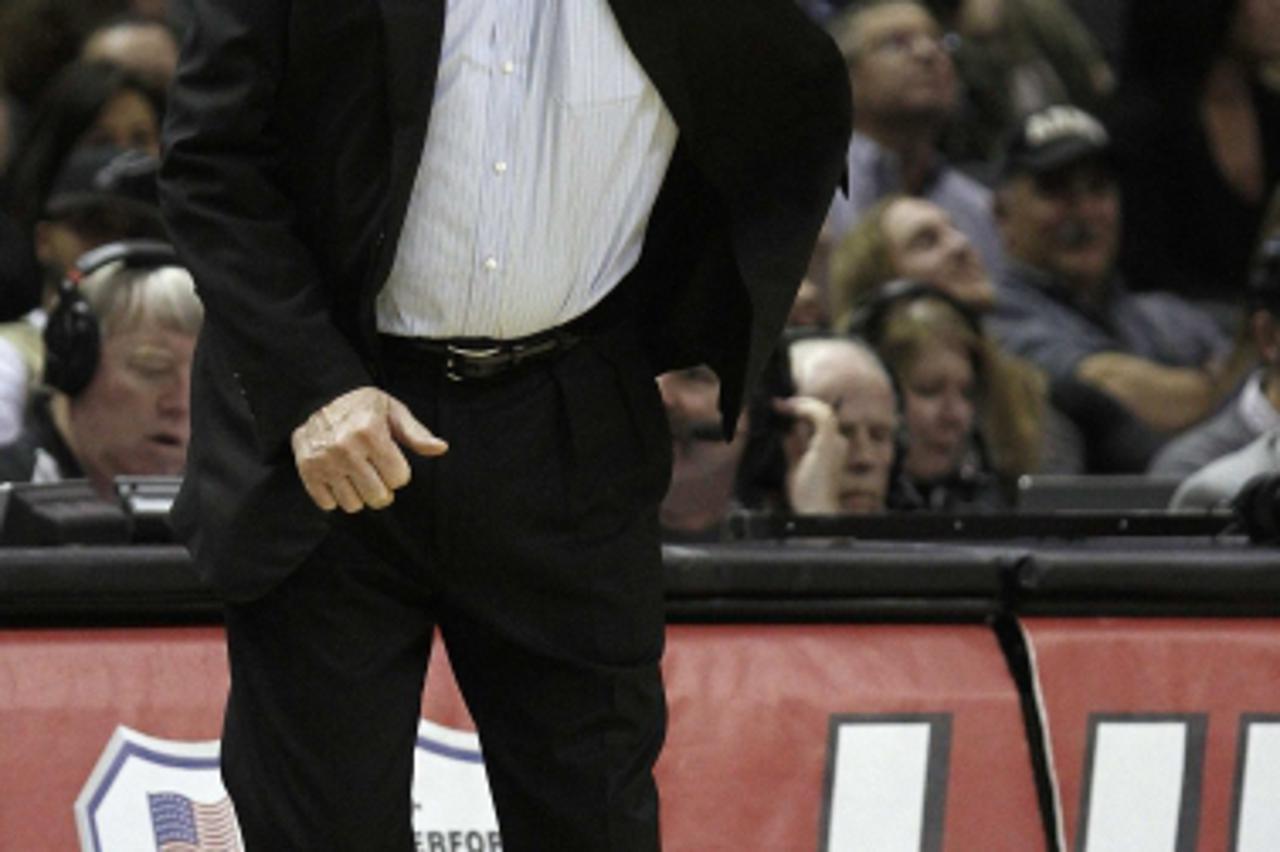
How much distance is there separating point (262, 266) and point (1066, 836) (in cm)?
171

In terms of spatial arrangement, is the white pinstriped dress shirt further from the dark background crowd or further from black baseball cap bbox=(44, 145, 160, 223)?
black baseball cap bbox=(44, 145, 160, 223)

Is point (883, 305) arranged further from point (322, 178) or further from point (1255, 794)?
point (322, 178)

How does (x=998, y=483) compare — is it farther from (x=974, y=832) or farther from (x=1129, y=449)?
(x=974, y=832)

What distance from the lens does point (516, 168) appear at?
87.0 inches

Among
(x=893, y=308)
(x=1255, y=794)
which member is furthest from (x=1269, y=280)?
(x=1255, y=794)

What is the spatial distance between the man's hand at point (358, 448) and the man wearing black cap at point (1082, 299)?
4.51 meters

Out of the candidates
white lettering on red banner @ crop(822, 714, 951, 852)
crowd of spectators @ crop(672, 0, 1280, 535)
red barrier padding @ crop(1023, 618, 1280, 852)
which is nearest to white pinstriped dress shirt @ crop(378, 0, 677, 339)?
white lettering on red banner @ crop(822, 714, 951, 852)

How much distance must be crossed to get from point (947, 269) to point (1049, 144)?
83 cm

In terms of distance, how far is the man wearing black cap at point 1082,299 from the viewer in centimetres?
652

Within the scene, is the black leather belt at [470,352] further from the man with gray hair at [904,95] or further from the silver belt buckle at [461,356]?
the man with gray hair at [904,95]

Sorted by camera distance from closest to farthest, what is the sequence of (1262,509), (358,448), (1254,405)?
(358,448) → (1262,509) → (1254,405)

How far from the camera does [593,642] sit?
7.49 ft

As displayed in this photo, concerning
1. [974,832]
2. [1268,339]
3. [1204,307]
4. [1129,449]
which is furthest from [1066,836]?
[1204,307]

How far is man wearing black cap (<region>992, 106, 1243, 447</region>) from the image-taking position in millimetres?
6520
